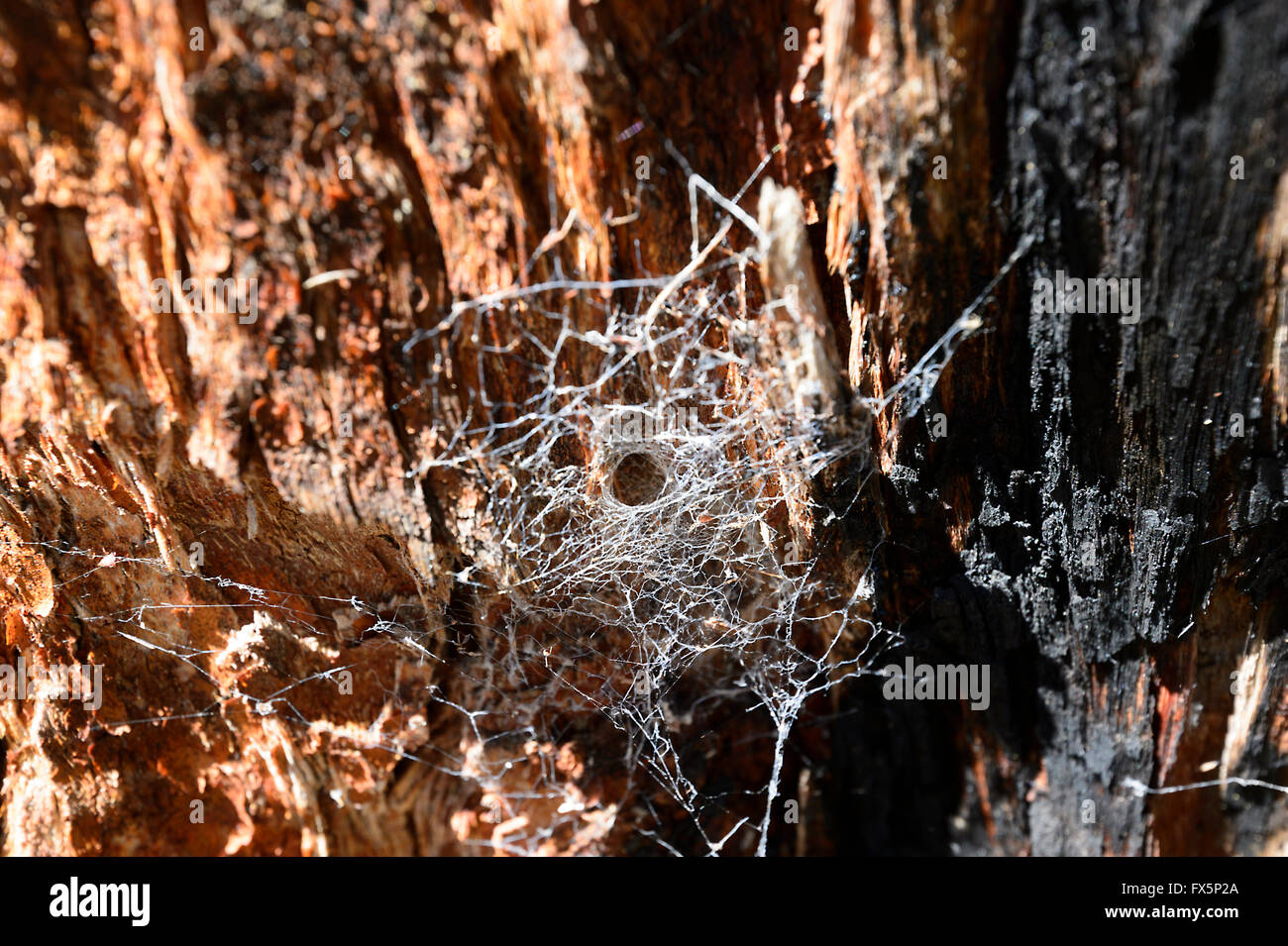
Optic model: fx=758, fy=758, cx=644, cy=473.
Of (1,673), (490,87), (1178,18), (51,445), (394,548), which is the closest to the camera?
(1178,18)

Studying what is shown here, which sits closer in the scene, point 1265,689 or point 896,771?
point 1265,689

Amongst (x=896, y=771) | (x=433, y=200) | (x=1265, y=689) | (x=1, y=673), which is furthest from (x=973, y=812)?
(x=1, y=673)

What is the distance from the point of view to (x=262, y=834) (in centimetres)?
172

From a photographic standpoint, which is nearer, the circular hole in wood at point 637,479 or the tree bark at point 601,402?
the tree bark at point 601,402

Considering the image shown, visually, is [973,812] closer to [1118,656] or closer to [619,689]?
[1118,656]

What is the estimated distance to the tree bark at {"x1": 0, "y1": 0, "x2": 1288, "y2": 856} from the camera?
116cm

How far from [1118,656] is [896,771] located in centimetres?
55

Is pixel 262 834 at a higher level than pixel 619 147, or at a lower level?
lower

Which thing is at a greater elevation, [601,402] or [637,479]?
[601,402]

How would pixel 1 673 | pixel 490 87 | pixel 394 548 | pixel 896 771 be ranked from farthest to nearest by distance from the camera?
pixel 896 771 < pixel 1 673 < pixel 394 548 < pixel 490 87

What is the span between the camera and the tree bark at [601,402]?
116 cm

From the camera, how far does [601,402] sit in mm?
1438

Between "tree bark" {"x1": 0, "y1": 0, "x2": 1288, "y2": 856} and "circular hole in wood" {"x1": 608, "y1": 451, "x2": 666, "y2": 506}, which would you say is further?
"circular hole in wood" {"x1": 608, "y1": 451, "x2": 666, "y2": 506}
